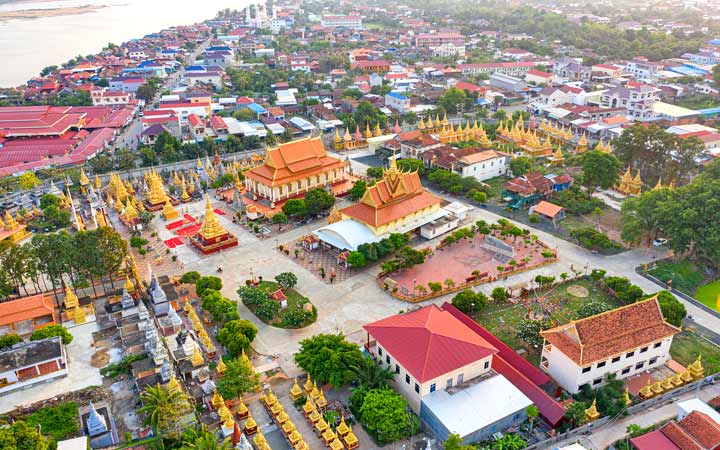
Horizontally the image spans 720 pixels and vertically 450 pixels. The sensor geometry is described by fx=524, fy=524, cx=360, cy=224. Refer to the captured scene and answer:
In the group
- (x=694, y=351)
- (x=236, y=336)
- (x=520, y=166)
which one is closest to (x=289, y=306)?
(x=236, y=336)

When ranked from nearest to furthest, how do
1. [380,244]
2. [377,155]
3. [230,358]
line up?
1. [230,358]
2. [380,244]
3. [377,155]

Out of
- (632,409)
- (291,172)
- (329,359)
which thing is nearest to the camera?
(632,409)

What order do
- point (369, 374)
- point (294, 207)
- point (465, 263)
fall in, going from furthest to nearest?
1. point (294, 207)
2. point (465, 263)
3. point (369, 374)

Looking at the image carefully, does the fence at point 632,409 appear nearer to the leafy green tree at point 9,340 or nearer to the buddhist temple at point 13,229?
the leafy green tree at point 9,340

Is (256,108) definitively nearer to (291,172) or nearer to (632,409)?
(291,172)

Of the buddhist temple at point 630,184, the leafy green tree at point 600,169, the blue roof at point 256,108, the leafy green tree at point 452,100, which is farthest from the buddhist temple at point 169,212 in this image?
the leafy green tree at point 452,100

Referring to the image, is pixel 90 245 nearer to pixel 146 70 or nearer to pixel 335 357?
pixel 335 357

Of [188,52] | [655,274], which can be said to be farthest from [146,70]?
[655,274]
